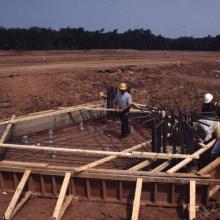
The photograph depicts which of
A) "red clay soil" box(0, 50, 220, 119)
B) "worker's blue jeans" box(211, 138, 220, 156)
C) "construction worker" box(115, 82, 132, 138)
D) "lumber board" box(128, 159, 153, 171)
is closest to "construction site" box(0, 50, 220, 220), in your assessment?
"lumber board" box(128, 159, 153, 171)

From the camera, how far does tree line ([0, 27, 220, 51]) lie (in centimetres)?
3662

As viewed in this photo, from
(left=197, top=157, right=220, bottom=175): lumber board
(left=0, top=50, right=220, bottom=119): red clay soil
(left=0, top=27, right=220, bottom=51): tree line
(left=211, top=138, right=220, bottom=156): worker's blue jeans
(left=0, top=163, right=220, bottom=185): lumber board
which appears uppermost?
(left=0, top=27, right=220, bottom=51): tree line

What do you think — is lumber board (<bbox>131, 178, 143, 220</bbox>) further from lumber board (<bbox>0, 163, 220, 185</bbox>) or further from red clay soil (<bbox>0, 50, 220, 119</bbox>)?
red clay soil (<bbox>0, 50, 220, 119</bbox>)

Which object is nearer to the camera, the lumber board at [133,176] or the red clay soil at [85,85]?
the lumber board at [133,176]

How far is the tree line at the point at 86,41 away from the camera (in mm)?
36625

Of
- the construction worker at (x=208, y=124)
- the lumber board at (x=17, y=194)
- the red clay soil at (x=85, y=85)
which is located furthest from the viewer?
the red clay soil at (x=85, y=85)

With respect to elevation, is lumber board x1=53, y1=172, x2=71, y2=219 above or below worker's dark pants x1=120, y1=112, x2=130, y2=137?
below

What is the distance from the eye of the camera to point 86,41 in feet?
133

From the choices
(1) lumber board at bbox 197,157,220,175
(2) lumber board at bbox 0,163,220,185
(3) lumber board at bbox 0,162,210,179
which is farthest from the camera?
(1) lumber board at bbox 197,157,220,175

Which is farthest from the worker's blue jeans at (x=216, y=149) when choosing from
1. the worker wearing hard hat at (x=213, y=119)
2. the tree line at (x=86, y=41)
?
the tree line at (x=86, y=41)

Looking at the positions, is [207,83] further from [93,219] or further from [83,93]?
[93,219]

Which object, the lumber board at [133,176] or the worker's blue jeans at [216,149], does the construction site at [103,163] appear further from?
the worker's blue jeans at [216,149]

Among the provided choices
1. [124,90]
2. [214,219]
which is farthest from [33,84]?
[214,219]

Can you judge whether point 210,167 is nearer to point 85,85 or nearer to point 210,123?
point 210,123
